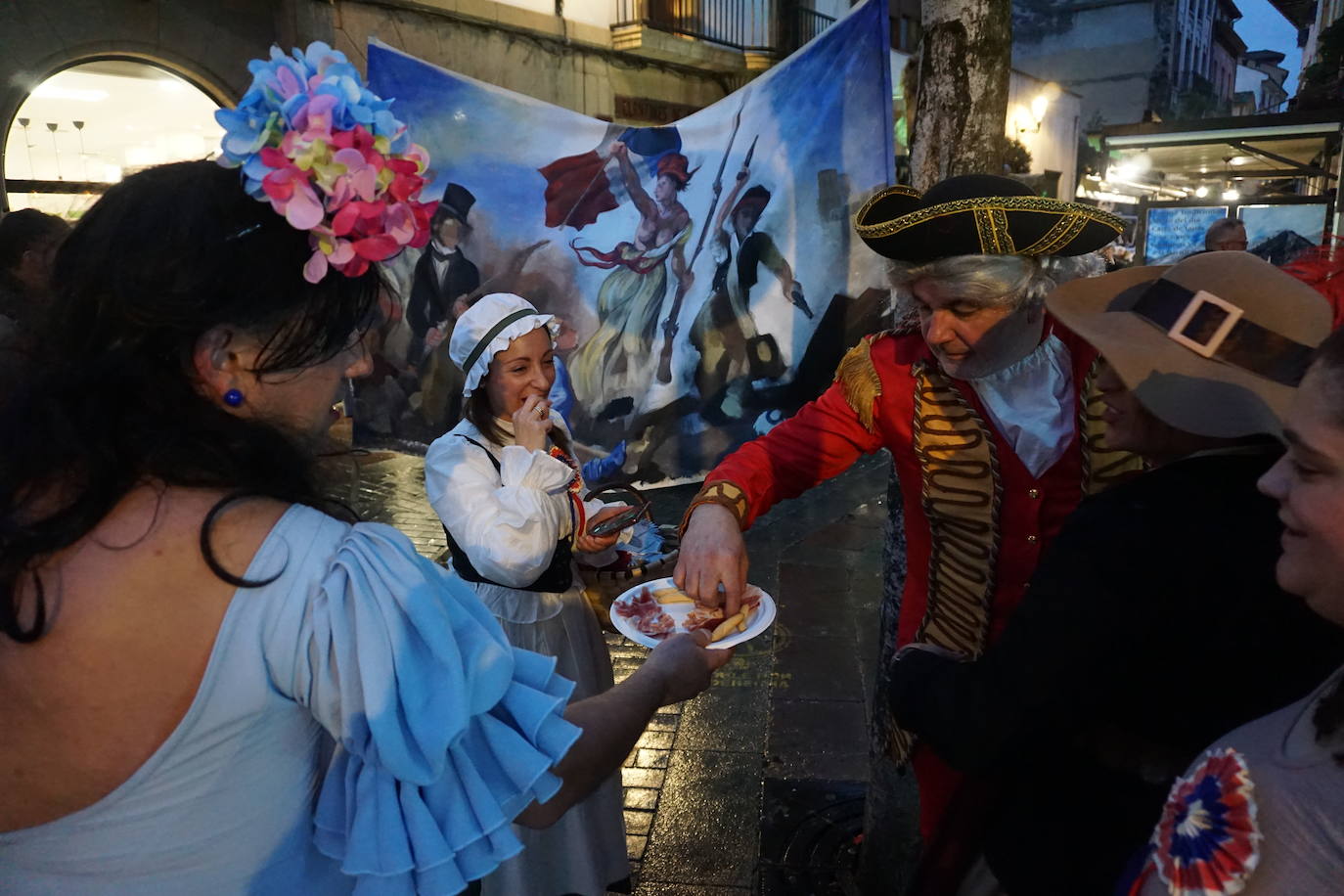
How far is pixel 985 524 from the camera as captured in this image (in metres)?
2.19

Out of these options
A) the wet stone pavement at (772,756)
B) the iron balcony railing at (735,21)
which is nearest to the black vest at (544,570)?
the wet stone pavement at (772,756)

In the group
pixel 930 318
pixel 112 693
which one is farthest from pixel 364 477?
pixel 112 693

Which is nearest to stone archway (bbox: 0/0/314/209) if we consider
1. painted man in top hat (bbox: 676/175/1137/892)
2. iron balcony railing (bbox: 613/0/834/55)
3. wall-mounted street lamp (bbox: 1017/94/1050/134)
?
iron balcony railing (bbox: 613/0/834/55)

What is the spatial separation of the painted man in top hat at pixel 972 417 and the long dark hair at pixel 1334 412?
1140 millimetres

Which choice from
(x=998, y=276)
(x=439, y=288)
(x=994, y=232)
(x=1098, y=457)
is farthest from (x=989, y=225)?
(x=439, y=288)

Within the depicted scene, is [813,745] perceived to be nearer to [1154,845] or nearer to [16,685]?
[1154,845]

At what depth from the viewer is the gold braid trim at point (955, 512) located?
2188 millimetres

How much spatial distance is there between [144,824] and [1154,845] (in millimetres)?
1280

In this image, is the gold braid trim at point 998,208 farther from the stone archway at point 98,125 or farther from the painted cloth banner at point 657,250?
the stone archway at point 98,125

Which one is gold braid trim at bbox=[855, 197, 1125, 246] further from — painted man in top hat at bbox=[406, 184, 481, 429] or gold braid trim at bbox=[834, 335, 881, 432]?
painted man in top hat at bbox=[406, 184, 481, 429]

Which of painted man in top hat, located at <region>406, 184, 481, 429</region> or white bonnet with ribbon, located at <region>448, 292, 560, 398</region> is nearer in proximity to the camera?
white bonnet with ribbon, located at <region>448, 292, 560, 398</region>

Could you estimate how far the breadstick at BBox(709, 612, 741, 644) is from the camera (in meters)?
2.05

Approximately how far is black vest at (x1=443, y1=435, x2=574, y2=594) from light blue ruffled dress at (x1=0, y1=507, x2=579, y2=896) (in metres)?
1.44

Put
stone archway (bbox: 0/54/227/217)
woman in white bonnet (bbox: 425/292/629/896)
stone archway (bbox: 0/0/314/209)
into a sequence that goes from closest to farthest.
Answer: woman in white bonnet (bbox: 425/292/629/896), stone archway (bbox: 0/0/314/209), stone archway (bbox: 0/54/227/217)
